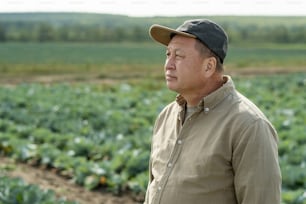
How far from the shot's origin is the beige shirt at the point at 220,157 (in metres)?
3.02

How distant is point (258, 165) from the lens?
118 inches

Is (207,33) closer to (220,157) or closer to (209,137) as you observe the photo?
(209,137)

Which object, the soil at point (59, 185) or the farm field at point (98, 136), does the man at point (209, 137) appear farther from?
the soil at point (59, 185)

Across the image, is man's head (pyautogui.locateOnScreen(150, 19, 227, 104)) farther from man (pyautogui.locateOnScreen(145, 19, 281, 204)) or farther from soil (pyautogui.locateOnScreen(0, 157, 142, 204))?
soil (pyautogui.locateOnScreen(0, 157, 142, 204))

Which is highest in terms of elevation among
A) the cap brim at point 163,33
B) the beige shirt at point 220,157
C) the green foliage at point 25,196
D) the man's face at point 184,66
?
the cap brim at point 163,33

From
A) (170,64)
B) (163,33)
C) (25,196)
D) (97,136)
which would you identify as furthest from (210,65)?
(97,136)

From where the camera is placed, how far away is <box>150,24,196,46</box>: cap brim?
3.20 m

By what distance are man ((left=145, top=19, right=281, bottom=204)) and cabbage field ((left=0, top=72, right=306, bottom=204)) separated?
314 centimetres

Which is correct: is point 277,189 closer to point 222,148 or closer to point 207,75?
point 222,148

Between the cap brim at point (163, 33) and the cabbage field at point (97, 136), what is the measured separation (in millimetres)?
3192

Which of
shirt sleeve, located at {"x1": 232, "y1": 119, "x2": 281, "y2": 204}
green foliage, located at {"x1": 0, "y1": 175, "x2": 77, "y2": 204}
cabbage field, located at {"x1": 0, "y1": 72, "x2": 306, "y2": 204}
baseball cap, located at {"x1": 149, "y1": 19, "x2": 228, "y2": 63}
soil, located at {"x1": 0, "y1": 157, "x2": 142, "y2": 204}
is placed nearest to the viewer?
shirt sleeve, located at {"x1": 232, "y1": 119, "x2": 281, "y2": 204}

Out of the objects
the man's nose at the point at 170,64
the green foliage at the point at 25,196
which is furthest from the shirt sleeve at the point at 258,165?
the green foliage at the point at 25,196

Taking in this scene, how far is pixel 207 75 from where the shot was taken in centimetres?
323

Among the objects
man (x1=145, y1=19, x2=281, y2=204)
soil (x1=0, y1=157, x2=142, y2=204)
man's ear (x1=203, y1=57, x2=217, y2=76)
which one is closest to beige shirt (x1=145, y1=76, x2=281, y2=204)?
man (x1=145, y1=19, x2=281, y2=204)
